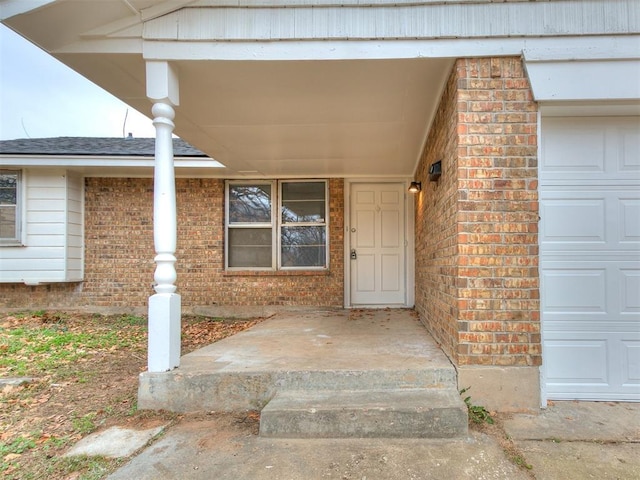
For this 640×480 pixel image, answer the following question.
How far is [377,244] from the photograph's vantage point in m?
6.15

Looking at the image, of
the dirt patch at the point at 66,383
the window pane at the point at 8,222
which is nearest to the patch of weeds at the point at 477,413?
the dirt patch at the point at 66,383

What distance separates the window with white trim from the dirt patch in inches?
55.3

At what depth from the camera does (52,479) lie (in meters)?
1.86

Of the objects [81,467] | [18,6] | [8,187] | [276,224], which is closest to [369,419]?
[81,467]

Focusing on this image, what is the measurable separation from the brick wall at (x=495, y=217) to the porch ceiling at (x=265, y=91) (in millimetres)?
445

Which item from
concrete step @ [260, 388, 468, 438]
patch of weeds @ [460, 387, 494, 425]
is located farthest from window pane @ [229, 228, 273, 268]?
patch of weeds @ [460, 387, 494, 425]

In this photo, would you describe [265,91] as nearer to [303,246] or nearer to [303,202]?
[303,202]

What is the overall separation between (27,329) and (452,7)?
6723mm

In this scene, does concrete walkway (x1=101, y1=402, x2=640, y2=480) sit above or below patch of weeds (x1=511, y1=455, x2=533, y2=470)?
below

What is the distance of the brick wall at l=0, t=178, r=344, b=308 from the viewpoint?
6199 mm

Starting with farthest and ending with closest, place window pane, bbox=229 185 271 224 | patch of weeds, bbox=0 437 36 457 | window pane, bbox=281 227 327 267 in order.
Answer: window pane, bbox=229 185 271 224 → window pane, bbox=281 227 327 267 → patch of weeds, bbox=0 437 36 457

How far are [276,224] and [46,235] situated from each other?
3953mm

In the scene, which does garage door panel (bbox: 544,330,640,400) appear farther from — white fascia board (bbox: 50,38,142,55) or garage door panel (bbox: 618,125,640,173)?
white fascia board (bbox: 50,38,142,55)

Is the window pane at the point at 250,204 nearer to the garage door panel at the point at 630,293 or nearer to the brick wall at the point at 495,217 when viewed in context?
the brick wall at the point at 495,217
